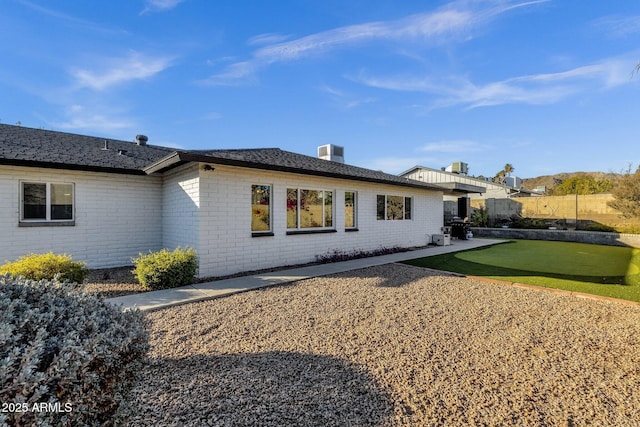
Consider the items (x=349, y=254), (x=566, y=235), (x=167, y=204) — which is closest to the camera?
(x=167, y=204)

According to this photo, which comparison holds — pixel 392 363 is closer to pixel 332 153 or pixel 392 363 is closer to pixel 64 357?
pixel 64 357

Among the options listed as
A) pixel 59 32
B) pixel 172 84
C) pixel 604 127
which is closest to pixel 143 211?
pixel 172 84

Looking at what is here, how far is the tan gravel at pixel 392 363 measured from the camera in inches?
97.0

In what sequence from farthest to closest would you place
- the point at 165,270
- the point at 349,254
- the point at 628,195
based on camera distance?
the point at 628,195, the point at 349,254, the point at 165,270

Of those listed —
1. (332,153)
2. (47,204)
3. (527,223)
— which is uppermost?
(332,153)

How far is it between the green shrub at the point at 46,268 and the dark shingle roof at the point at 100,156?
2.96 metres

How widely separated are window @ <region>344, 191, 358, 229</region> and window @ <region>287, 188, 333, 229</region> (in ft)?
2.67

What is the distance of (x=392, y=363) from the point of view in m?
3.27

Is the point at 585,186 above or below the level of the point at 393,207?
above

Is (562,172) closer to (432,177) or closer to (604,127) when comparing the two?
(432,177)

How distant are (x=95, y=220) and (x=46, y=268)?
3195 millimetres

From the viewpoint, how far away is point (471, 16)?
8633 mm

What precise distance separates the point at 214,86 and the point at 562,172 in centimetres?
5780

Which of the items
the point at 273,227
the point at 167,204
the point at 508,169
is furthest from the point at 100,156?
the point at 508,169
